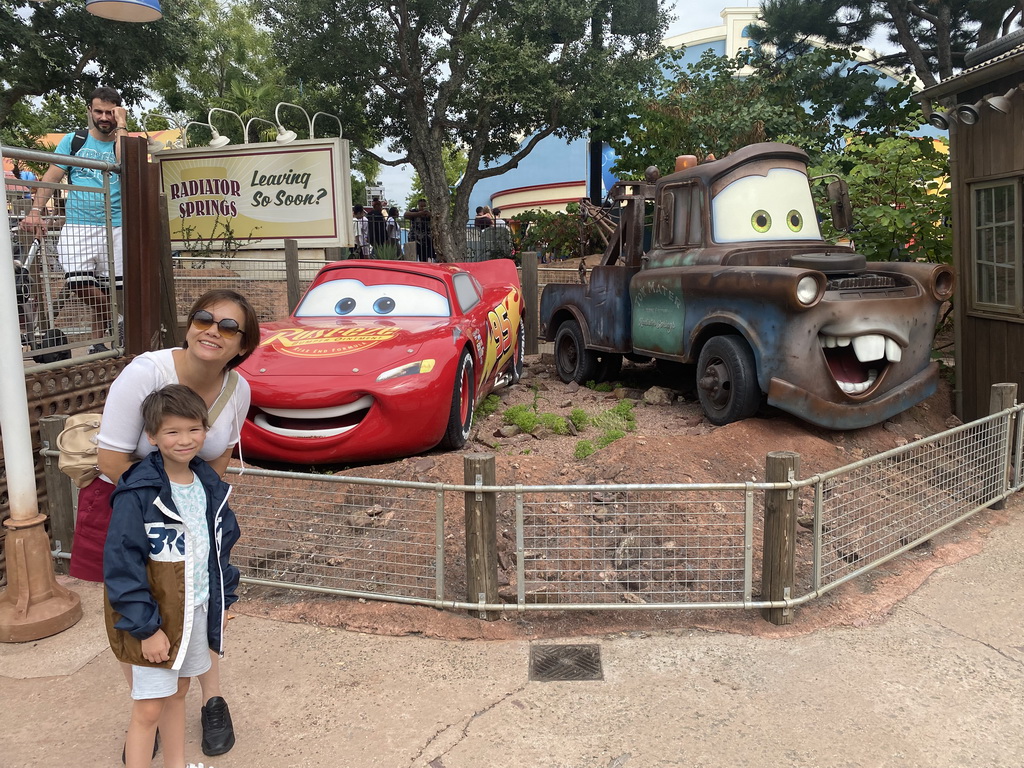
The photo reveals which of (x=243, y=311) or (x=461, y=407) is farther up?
(x=243, y=311)

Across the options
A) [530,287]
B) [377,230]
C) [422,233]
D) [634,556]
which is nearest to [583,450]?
[634,556]

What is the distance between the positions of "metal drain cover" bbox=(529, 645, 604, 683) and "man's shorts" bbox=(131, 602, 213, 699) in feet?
4.54

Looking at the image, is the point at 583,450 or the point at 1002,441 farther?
the point at 583,450

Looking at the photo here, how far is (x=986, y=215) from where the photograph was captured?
7.25 meters

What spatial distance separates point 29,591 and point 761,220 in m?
5.85

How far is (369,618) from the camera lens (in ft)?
13.3

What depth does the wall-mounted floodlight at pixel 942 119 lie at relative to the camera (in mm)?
7360

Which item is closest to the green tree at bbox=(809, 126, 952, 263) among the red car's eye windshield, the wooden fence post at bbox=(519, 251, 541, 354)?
the wooden fence post at bbox=(519, 251, 541, 354)

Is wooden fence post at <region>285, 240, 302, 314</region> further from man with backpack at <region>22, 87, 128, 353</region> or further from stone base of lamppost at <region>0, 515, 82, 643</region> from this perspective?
stone base of lamppost at <region>0, 515, 82, 643</region>

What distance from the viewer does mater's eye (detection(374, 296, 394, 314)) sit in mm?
6774

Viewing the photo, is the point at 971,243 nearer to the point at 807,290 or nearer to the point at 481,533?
the point at 807,290

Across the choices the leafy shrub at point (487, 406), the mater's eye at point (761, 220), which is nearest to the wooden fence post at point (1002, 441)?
the mater's eye at point (761, 220)

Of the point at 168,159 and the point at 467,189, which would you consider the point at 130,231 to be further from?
the point at 467,189

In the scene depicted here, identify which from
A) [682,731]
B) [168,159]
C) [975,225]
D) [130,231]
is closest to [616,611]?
[682,731]
